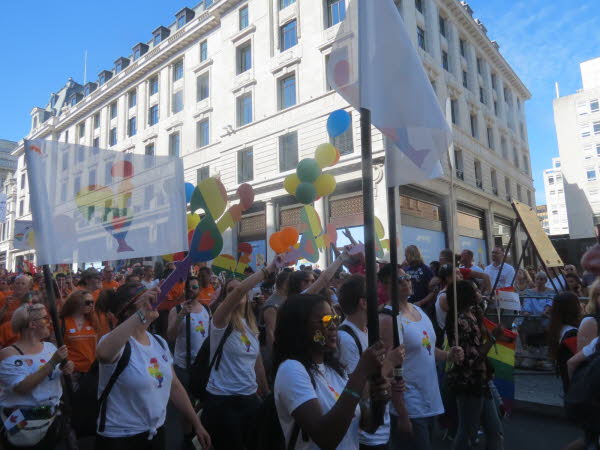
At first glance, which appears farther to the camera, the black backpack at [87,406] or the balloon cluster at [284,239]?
the balloon cluster at [284,239]

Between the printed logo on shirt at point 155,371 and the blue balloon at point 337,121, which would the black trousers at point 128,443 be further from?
the blue balloon at point 337,121

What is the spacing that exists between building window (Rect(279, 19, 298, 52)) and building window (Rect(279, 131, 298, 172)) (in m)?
4.44

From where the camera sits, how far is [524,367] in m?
6.70

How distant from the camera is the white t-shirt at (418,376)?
2996mm

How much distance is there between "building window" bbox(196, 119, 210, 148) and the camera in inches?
956

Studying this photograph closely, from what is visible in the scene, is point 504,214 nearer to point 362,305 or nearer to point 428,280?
point 428,280

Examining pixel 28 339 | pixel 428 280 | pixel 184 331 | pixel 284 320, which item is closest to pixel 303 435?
pixel 284 320

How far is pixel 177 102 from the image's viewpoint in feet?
86.6

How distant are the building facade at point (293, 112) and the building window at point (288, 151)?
5 cm

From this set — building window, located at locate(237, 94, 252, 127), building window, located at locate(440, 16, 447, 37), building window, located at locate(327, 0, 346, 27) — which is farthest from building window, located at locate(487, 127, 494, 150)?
building window, located at locate(237, 94, 252, 127)

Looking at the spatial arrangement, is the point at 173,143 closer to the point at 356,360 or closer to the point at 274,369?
the point at 356,360

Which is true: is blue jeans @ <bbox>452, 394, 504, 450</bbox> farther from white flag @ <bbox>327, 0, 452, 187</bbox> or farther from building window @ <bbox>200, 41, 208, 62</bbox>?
building window @ <bbox>200, 41, 208, 62</bbox>

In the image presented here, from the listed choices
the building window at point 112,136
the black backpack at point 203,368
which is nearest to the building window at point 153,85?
the building window at point 112,136

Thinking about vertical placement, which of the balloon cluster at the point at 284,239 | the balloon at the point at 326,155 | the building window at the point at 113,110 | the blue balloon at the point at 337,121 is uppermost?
the building window at the point at 113,110
